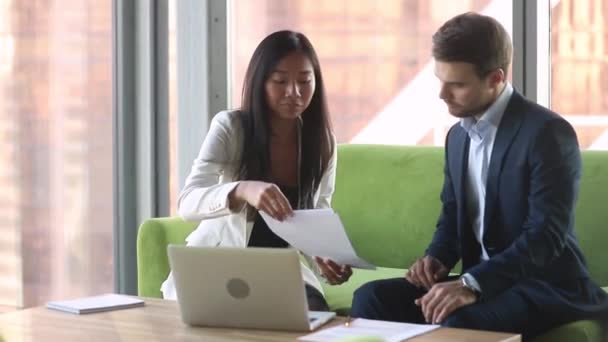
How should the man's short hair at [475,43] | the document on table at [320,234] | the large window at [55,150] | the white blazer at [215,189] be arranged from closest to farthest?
1. the document on table at [320,234]
2. the man's short hair at [475,43]
3. the white blazer at [215,189]
4. the large window at [55,150]

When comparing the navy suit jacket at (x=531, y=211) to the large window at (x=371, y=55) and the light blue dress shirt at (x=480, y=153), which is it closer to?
the light blue dress shirt at (x=480, y=153)

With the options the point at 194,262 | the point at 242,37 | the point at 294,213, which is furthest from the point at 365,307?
the point at 242,37

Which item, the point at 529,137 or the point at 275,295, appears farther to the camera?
the point at 529,137

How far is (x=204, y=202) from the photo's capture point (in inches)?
125

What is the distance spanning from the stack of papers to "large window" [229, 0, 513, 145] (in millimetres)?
1868

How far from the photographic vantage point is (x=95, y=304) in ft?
9.16

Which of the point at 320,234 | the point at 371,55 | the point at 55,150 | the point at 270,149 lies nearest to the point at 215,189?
the point at 270,149

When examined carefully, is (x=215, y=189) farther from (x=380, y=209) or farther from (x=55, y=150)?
(x=55, y=150)

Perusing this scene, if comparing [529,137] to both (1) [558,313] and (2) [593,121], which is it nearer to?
(1) [558,313]

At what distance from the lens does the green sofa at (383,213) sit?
11.0 ft

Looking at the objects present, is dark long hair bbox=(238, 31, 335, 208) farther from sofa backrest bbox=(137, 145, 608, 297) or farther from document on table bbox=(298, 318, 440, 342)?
document on table bbox=(298, 318, 440, 342)

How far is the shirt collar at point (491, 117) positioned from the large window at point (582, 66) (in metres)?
1.29

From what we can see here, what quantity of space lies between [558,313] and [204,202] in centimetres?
108

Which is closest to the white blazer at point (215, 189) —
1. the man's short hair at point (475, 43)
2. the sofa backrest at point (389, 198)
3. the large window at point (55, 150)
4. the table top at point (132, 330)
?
the sofa backrest at point (389, 198)
